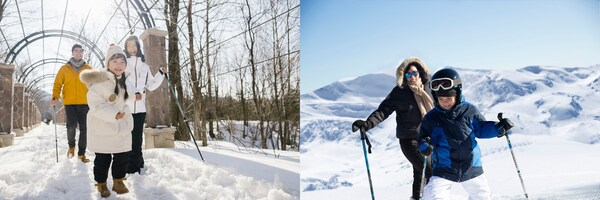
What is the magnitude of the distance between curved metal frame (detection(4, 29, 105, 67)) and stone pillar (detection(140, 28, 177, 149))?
0.22 meters

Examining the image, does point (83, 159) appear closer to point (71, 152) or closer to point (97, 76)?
point (71, 152)

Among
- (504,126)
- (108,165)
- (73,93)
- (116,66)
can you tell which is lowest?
(108,165)

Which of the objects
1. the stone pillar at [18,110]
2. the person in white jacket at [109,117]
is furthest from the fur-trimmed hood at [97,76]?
the stone pillar at [18,110]

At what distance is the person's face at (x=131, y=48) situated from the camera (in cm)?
191

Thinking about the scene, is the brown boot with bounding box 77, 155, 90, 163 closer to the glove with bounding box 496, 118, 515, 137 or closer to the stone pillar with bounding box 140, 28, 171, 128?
the stone pillar with bounding box 140, 28, 171, 128

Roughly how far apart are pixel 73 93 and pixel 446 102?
1554 millimetres

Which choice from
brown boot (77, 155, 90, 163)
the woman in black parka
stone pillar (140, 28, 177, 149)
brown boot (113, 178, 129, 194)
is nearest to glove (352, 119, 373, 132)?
the woman in black parka

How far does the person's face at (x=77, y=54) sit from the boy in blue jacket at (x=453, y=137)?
150 centimetres

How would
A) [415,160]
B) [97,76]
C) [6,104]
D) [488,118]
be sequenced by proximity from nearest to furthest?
[97,76] → [6,104] → [415,160] → [488,118]

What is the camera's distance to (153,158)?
2.11 m

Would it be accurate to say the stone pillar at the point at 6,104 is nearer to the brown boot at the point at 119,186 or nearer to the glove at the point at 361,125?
the brown boot at the point at 119,186

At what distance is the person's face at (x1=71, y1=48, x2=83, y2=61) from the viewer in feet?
6.12

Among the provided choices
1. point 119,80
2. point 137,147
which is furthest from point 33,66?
point 137,147

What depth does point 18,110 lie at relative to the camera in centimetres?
192
